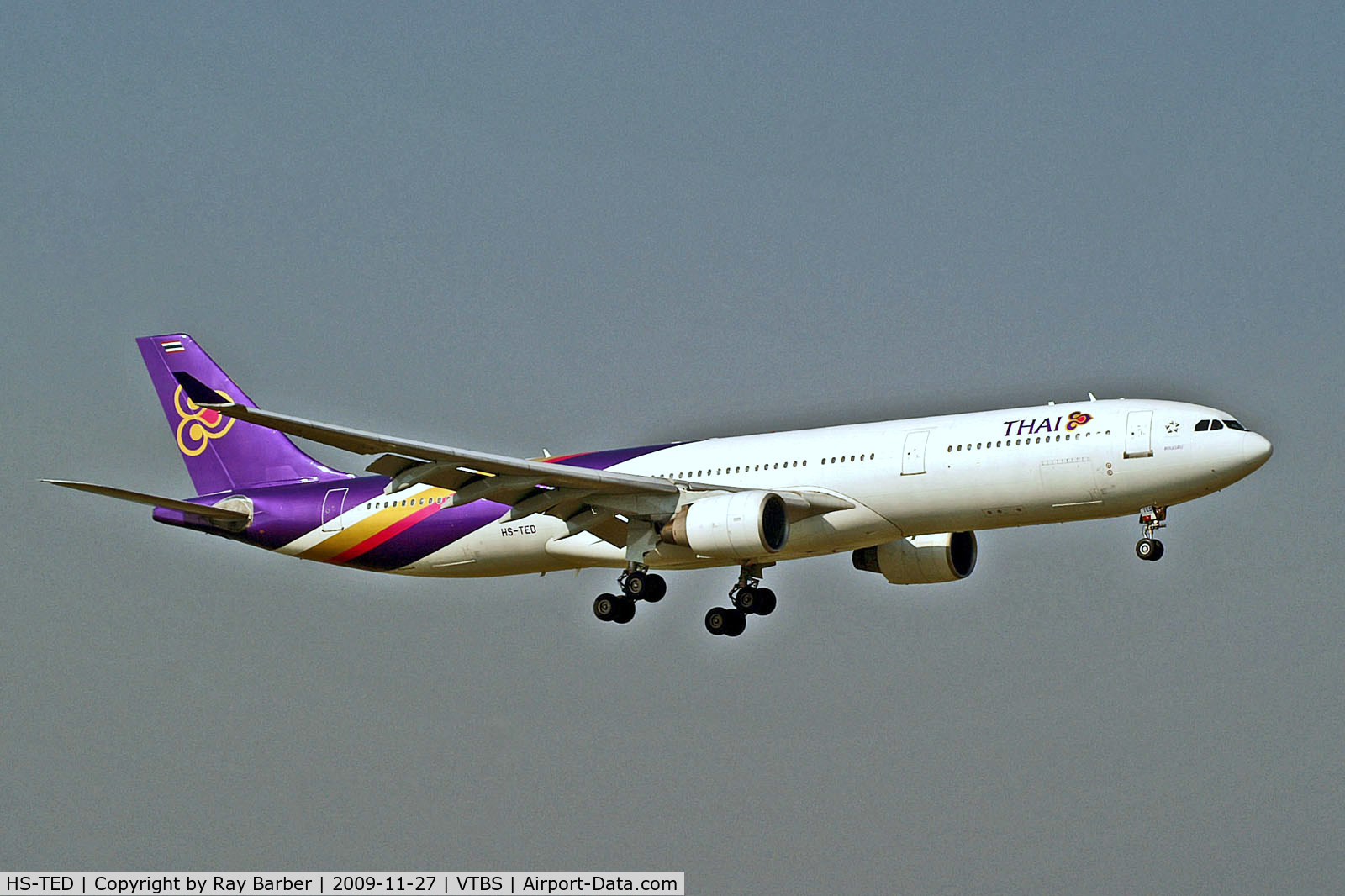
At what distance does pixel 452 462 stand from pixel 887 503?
10.1 m

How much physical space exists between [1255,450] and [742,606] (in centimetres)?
1371

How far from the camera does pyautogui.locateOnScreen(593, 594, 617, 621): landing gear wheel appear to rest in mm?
47625

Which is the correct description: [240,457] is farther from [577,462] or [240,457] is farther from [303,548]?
[577,462]

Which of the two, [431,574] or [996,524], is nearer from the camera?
[996,524]

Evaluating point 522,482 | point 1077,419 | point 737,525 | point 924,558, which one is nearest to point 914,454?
point 1077,419

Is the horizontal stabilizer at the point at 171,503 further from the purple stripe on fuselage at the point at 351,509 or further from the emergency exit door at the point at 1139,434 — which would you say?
the emergency exit door at the point at 1139,434

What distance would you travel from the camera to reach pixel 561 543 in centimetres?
4709

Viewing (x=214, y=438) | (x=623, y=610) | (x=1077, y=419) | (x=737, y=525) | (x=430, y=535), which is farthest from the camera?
(x=214, y=438)

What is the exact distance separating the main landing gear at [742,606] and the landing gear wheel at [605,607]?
2446 mm

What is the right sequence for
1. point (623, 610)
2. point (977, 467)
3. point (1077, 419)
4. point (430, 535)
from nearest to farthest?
point (1077, 419) < point (977, 467) < point (623, 610) < point (430, 535)

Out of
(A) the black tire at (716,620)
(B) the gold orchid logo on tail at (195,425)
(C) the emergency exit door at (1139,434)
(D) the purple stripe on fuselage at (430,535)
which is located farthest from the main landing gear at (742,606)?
(B) the gold orchid logo on tail at (195,425)

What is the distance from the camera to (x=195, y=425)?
5466 centimetres

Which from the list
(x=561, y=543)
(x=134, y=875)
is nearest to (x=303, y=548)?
(x=561, y=543)

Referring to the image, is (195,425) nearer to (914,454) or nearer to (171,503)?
(171,503)
